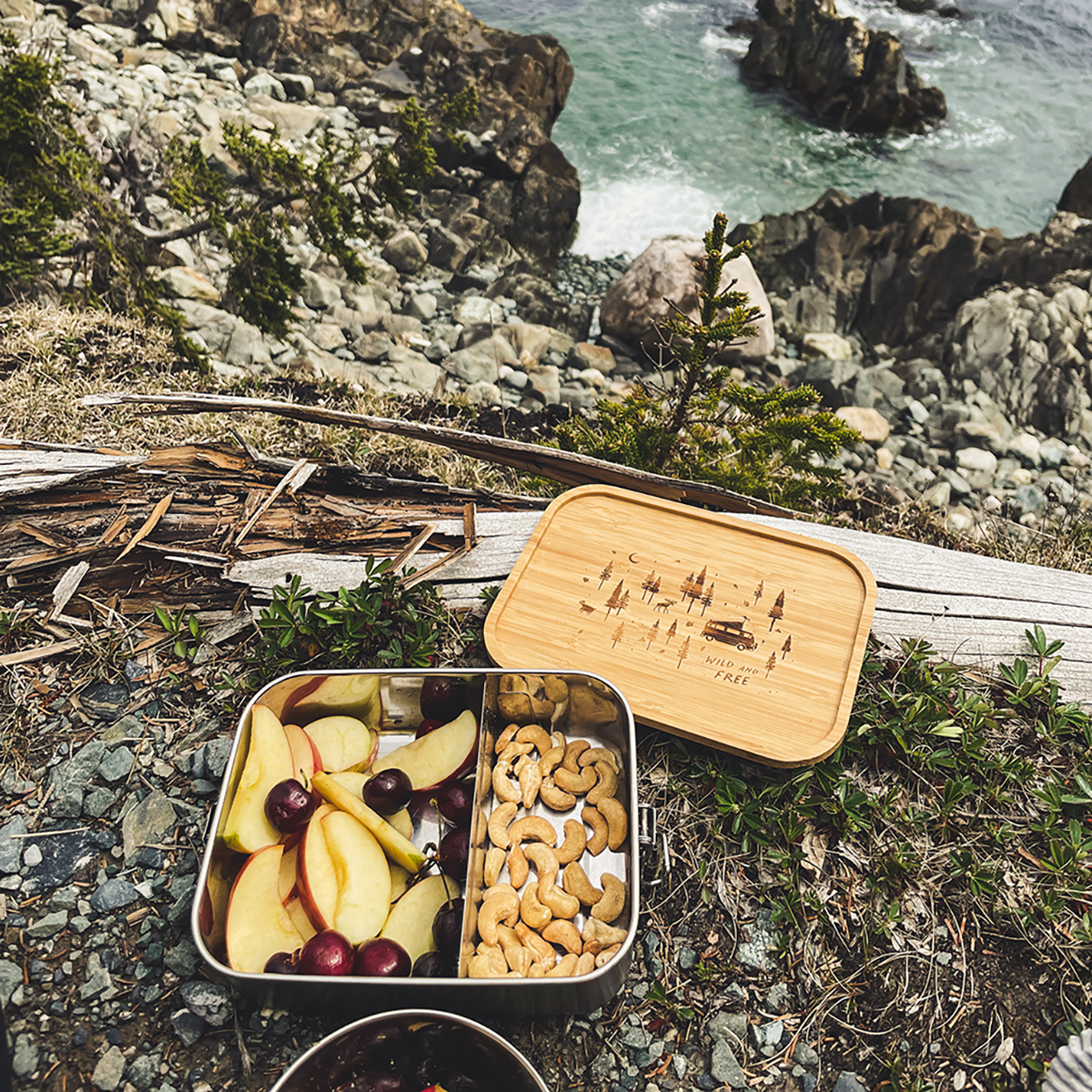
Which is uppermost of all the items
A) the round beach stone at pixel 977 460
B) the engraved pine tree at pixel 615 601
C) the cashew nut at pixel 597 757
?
the engraved pine tree at pixel 615 601

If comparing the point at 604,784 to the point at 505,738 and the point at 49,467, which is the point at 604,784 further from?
the point at 49,467

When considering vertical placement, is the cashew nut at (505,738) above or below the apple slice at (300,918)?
above

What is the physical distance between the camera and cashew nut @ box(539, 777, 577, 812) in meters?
2.04

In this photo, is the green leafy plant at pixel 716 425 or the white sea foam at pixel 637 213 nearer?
the green leafy plant at pixel 716 425

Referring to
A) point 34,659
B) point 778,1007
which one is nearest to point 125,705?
point 34,659

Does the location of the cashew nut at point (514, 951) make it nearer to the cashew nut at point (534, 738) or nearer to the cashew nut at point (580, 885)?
the cashew nut at point (580, 885)

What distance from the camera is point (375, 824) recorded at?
1.89 metres

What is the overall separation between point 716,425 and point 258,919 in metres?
2.74

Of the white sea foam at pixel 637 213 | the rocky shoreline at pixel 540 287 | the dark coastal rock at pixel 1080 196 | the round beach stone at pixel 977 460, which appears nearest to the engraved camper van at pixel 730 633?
the rocky shoreline at pixel 540 287

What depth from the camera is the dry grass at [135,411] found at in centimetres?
360

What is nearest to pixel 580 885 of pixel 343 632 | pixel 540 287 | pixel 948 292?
pixel 343 632

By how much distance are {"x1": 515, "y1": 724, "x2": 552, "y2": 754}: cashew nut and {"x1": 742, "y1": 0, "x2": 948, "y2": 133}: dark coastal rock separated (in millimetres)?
14837

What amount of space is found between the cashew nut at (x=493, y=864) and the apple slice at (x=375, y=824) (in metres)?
0.16

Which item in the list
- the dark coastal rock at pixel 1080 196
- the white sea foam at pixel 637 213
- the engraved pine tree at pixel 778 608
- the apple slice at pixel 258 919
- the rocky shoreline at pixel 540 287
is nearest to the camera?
the apple slice at pixel 258 919
